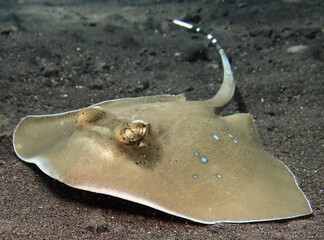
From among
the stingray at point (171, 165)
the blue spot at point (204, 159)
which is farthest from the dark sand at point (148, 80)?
the blue spot at point (204, 159)

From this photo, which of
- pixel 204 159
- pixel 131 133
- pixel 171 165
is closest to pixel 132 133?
pixel 131 133

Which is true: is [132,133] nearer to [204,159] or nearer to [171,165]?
[171,165]

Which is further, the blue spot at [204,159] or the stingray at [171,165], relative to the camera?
the blue spot at [204,159]

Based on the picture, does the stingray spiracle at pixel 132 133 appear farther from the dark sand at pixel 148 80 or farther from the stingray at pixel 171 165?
the dark sand at pixel 148 80

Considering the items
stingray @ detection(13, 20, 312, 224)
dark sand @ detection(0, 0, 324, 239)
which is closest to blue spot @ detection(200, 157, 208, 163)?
stingray @ detection(13, 20, 312, 224)

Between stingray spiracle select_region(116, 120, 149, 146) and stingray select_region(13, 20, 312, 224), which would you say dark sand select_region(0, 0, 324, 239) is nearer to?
stingray select_region(13, 20, 312, 224)

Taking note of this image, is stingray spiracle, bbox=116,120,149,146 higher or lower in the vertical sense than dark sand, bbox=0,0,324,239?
higher

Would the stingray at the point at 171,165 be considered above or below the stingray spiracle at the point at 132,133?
below

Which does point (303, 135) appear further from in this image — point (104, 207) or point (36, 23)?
point (36, 23)
